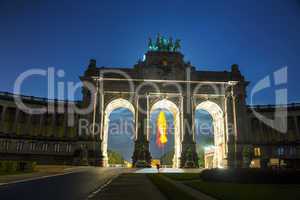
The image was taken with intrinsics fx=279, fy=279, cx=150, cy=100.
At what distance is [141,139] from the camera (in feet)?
238

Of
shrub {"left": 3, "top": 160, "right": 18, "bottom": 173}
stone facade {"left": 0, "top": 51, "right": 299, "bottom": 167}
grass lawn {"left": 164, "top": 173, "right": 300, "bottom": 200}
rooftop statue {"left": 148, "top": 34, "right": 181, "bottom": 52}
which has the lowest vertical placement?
shrub {"left": 3, "top": 160, "right": 18, "bottom": 173}

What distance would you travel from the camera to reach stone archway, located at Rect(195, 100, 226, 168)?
78438mm

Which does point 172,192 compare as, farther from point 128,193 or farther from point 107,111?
point 107,111

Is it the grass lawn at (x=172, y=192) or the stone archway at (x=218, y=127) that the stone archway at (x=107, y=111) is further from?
the grass lawn at (x=172, y=192)

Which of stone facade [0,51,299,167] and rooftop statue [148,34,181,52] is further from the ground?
rooftop statue [148,34,181,52]

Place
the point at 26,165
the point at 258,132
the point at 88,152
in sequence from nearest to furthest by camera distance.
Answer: the point at 26,165 → the point at 88,152 → the point at 258,132

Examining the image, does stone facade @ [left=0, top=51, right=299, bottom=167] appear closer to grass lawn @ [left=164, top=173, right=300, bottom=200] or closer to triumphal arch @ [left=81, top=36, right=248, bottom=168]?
triumphal arch @ [left=81, top=36, right=248, bottom=168]

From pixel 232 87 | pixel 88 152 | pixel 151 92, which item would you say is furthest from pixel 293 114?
pixel 88 152

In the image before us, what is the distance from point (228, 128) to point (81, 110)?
134ft

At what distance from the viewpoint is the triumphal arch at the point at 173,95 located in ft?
244

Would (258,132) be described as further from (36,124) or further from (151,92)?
(36,124)

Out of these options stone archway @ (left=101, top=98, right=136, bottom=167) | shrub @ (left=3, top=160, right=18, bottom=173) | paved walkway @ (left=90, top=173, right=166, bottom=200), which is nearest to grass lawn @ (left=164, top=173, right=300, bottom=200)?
paved walkway @ (left=90, top=173, right=166, bottom=200)

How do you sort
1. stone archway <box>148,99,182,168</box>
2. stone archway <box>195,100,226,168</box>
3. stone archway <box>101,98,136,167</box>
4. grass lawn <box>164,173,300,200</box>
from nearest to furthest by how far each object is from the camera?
grass lawn <box>164,173,300,200</box> → stone archway <box>101,98,136,167</box> → stone archway <box>148,99,182,168</box> → stone archway <box>195,100,226,168</box>

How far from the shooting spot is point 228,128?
76438 millimetres
